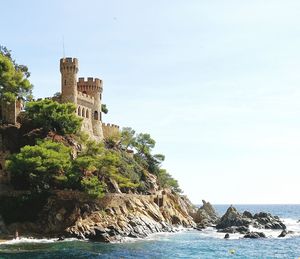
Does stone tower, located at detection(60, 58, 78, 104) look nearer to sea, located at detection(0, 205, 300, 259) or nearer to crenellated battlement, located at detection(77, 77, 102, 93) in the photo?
crenellated battlement, located at detection(77, 77, 102, 93)

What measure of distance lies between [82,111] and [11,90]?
536 inches

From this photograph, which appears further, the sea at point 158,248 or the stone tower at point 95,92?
the stone tower at point 95,92

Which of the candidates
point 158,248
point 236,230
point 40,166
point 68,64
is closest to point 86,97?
point 68,64

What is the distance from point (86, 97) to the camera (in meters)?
89.8

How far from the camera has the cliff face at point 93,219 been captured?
62.3 m

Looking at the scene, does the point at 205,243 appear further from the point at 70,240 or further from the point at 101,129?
the point at 101,129

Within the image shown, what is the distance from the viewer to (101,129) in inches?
3708

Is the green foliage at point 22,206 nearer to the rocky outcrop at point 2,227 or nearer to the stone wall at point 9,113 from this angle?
the rocky outcrop at point 2,227

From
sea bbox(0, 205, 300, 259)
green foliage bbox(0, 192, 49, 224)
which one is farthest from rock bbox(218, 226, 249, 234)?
green foliage bbox(0, 192, 49, 224)

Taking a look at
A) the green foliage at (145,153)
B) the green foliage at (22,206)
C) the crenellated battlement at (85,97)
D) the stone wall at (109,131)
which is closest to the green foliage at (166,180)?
the green foliage at (145,153)

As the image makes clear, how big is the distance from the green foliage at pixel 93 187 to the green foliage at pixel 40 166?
2.87 metres

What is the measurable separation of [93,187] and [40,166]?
24.4 ft

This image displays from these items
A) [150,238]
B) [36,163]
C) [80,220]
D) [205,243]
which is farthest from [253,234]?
[36,163]

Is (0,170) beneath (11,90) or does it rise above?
beneath
